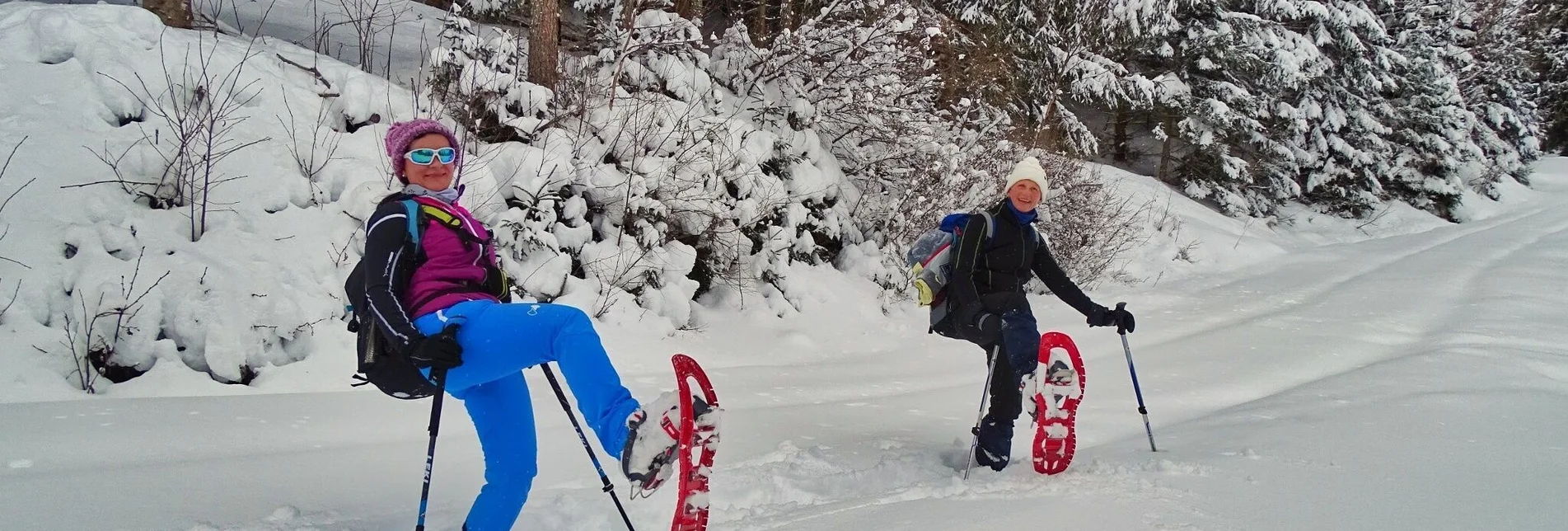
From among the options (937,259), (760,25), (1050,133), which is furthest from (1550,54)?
(937,259)

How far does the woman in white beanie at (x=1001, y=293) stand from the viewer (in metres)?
4.25

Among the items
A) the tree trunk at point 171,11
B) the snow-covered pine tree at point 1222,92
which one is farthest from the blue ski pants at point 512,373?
the snow-covered pine tree at point 1222,92

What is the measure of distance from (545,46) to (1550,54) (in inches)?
1837

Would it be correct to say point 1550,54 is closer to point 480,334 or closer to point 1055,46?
point 1055,46

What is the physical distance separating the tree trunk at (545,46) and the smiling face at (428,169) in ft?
18.5

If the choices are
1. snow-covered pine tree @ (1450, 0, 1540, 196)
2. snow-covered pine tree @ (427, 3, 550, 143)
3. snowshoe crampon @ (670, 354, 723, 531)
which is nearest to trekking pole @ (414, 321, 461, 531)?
snowshoe crampon @ (670, 354, 723, 531)

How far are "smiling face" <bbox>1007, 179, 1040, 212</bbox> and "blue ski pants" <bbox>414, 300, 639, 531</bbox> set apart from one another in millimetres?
2573

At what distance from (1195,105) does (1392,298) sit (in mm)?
7549

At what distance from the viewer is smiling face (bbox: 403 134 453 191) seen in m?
2.98

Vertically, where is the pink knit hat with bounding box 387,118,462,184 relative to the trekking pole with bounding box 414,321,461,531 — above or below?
above

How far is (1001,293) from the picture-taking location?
439 cm

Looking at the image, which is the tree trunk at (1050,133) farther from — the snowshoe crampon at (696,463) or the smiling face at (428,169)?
the snowshoe crampon at (696,463)

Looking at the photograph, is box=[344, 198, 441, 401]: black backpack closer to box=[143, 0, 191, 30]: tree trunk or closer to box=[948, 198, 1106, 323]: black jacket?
box=[948, 198, 1106, 323]: black jacket

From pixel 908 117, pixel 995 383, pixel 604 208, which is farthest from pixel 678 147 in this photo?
pixel 995 383
